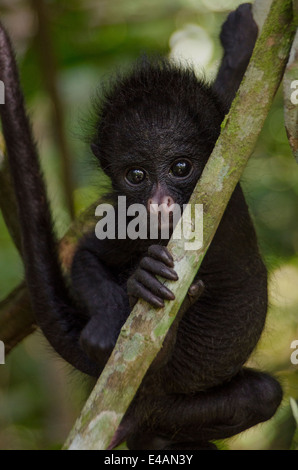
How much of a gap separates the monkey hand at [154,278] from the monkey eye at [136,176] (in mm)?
875

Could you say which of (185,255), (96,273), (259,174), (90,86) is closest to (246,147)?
(185,255)

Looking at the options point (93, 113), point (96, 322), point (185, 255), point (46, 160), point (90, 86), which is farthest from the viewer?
point (46, 160)

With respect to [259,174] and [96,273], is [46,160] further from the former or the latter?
[96,273]

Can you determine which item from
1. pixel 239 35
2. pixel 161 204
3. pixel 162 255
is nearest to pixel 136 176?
pixel 161 204

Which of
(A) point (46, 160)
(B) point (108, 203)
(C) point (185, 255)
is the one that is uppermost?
(C) point (185, 255)

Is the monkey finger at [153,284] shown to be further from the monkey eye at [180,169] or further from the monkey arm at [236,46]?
the monkey arm at [236,46]

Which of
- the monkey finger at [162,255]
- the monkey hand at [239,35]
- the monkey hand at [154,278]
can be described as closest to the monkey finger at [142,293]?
the monkey hand at [154,278]

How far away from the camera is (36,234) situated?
373 cm

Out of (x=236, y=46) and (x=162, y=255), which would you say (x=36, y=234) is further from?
(x=236, y=46)

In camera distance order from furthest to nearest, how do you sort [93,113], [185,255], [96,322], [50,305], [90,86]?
[90,86]
[93,113]
[50,305]
[96,322]
[185,255]

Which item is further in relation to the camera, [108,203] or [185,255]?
[108,203]

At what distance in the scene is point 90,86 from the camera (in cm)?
543

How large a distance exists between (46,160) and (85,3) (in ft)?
4.52

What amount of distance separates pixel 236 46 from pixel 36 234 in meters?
1.96
